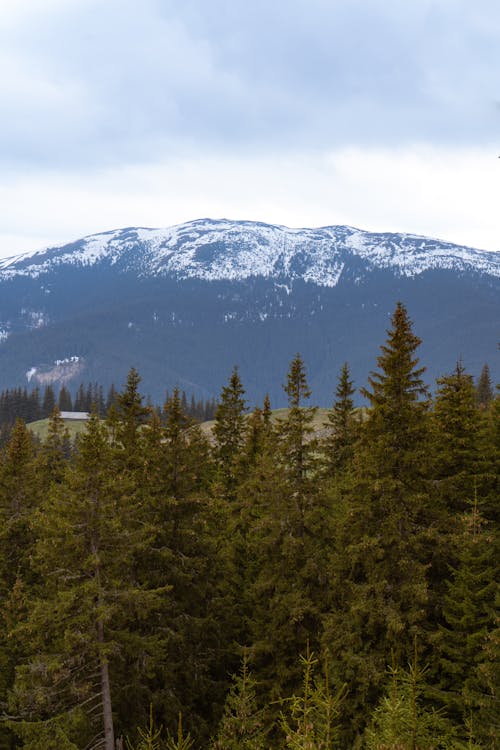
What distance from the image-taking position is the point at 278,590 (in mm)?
23172

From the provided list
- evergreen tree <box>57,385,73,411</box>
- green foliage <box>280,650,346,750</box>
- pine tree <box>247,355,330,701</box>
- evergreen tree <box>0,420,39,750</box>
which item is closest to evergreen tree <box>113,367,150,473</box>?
evergreen tree <box>0,420,39,750</box>

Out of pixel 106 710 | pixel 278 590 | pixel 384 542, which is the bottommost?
pixel 106 710

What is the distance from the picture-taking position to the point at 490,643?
16391mm

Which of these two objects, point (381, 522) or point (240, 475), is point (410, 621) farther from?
point (240, 475)

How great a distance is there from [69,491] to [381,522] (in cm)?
1126

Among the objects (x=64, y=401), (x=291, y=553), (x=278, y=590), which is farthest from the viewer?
(x=64, y=401)

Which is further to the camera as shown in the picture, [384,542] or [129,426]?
[129,426]

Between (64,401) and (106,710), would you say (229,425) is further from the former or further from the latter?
(64,401)

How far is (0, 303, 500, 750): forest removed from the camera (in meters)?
18.0

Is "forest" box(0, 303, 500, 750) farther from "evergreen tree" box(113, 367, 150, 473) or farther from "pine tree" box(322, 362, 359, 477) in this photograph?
"pine tree" box(322, 362, 359, 477)

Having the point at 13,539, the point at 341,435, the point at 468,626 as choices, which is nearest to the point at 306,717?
the point at 468,626

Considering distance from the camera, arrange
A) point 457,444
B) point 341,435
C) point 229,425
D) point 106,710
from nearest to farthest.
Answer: point 106,710
point 457,444
point 341,435
point 229,425

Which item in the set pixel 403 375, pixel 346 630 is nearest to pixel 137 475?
pixel 346 630

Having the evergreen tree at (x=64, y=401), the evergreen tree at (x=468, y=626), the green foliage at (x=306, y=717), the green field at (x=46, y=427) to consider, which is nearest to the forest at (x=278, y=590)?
the evergreen tree at (x=468, y=626)
